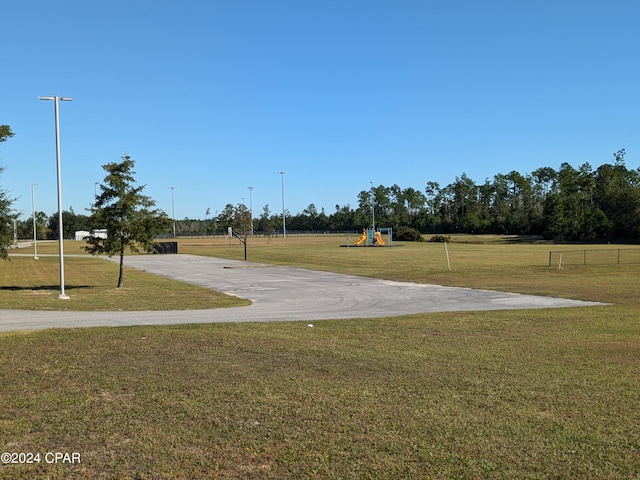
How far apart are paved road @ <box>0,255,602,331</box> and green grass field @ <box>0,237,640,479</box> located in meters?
2.41

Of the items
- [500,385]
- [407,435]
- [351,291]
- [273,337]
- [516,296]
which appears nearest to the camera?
[407,435]

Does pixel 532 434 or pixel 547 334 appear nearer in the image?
pixel 532 434

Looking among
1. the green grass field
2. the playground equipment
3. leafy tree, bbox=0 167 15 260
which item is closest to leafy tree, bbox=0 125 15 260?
leafy tree, bbox=0 167 15 260

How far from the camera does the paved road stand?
15.0m

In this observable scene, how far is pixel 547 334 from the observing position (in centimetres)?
1291

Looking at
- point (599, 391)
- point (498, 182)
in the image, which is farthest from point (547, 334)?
point (498, 182)

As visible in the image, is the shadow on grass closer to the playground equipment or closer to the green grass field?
the green grass field

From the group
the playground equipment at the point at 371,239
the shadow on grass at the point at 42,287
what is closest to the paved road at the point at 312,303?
the shadow on grass at the point at 42,287

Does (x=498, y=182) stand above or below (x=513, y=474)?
above

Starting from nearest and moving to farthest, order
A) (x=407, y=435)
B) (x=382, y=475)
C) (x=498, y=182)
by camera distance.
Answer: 1. (x=382, y=475)
2. (x=407, y=435)
3. (x=498, y=182)

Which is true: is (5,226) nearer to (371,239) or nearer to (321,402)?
(321,402)

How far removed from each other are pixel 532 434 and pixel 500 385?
2.07m

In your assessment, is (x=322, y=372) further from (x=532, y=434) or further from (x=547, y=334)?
(x=547, y=334)

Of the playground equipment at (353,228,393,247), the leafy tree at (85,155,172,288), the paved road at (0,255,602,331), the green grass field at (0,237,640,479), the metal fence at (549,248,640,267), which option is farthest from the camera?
the playground equipment at (353,228,393,247)
